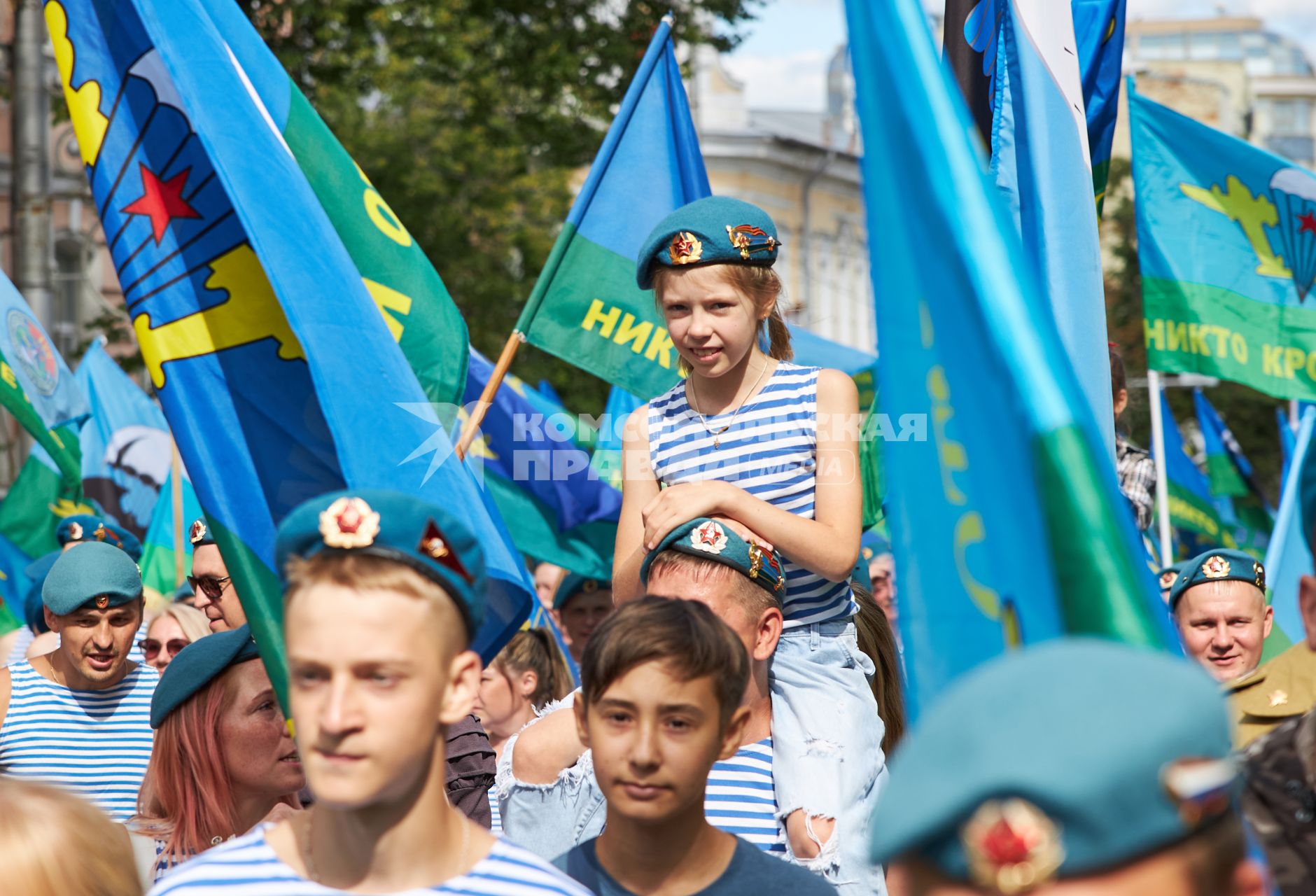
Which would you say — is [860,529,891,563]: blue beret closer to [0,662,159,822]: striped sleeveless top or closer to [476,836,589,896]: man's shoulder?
[0,662,159,822]: striped sleeveless top

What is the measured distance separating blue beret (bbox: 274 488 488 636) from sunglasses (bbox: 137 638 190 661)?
13.1 feet

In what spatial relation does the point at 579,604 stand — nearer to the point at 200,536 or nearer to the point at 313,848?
the point at 200,536

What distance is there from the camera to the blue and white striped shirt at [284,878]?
2.53m

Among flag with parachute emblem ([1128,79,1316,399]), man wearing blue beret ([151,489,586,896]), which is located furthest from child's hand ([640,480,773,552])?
flag with parachute emblem ([1128,79,1316,399])

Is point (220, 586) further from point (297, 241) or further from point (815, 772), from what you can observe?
point (815, 772)

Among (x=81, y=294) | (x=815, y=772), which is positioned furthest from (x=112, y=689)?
(x=81, y=294)

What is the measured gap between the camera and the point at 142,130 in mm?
4430

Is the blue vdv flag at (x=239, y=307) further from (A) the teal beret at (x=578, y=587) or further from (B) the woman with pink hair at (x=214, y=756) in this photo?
(A) the teal beret at (x=578, y=587)

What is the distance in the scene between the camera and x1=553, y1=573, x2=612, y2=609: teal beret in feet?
26.7

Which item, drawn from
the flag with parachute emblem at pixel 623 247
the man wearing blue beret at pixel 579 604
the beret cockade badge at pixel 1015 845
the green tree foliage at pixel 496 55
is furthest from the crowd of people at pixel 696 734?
the green tree foliage at pixel 496 55

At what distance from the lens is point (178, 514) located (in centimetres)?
953

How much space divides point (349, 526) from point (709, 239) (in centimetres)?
185

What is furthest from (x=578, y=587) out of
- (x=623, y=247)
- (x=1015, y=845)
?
(x=1015, y=845)

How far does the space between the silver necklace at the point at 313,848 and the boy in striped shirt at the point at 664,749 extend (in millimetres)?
539
